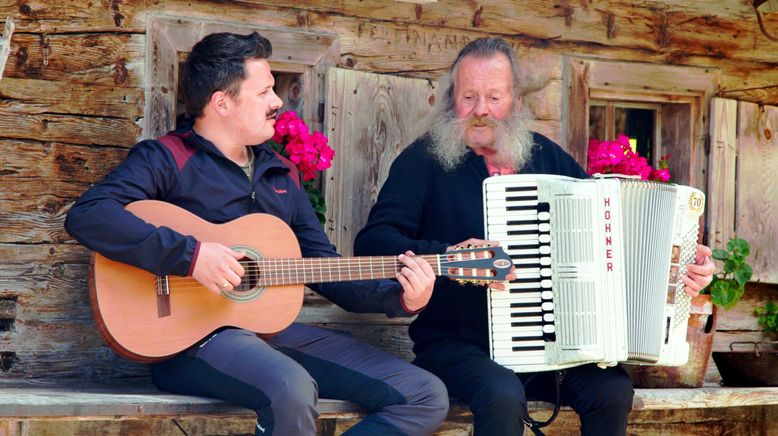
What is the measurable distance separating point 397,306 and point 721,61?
2.48 m

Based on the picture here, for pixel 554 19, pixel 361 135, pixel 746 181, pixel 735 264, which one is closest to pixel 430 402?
pixel 361 135

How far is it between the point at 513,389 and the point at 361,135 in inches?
56.4

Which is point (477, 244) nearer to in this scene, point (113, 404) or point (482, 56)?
point (482, 56)

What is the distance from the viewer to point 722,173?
546cm

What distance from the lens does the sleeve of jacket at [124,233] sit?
360cm

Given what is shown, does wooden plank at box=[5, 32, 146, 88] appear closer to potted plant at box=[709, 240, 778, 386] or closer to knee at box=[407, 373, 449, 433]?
knee at box=[407, 373, 449, 433]

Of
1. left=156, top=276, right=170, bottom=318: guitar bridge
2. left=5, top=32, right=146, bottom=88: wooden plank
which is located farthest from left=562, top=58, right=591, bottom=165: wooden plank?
left=156, top=276, right=170, bottom=318: guitar bridge

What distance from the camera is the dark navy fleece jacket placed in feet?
11.9

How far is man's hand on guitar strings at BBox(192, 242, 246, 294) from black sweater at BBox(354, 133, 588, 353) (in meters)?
0.67

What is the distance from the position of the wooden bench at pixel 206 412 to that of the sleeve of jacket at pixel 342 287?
1.20ft

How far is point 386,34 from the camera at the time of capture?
195 inches

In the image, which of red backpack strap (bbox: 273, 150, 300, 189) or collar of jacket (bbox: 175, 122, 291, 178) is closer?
collar of jacket (bbox: 175, 122, 291, 178)

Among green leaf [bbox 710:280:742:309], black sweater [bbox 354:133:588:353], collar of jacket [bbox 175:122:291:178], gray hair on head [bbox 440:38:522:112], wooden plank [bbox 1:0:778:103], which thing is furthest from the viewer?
green leaf [bbox 710:280:742:309]

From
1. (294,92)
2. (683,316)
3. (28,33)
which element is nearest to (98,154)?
(28,33)
